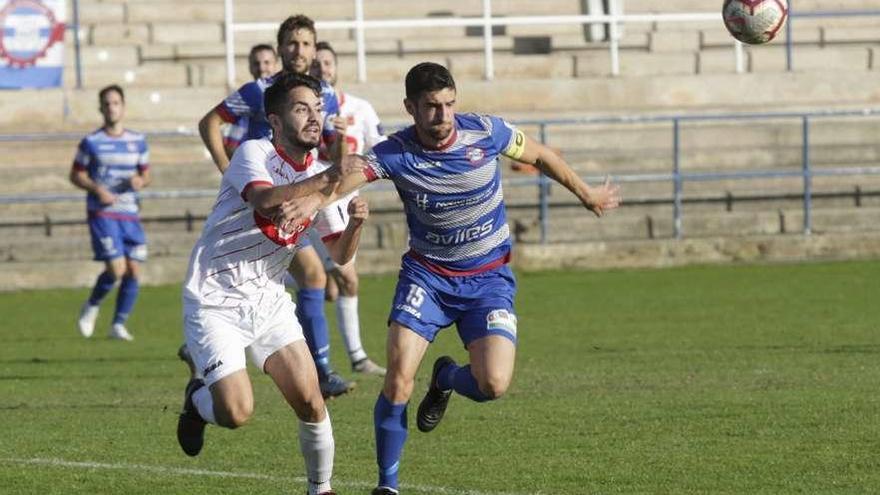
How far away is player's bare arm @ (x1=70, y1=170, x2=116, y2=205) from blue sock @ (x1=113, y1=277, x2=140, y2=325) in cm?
74

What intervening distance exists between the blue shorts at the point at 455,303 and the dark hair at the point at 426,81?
0.90 metres

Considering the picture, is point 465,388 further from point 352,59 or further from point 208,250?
point 352,59

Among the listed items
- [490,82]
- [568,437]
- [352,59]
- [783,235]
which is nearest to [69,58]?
[352,59]

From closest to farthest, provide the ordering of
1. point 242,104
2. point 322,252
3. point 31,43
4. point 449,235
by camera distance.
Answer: point 449,235
point 242,104
point 322,252
point 31,43

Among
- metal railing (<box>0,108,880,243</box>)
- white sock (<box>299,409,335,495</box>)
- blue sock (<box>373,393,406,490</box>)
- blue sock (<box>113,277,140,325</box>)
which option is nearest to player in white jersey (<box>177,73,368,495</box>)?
white sock (<box>299,409,335,495</box>)

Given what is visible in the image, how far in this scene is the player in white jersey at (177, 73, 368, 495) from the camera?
792 cm

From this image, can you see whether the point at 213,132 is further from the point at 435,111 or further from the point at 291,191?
the point at 291,191

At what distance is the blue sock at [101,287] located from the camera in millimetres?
16250

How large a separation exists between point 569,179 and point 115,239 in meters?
8.54

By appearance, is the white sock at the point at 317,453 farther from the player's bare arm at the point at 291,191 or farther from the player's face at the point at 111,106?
Result: the player's face at the point at 111,106

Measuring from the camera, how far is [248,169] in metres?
7.93

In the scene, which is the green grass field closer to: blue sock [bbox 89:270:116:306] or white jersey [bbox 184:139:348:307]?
blue sock [bbox 89:270:116:306]

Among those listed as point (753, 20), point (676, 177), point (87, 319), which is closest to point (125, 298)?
point (87, 319)

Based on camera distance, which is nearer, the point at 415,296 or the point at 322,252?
the point at 415,296
